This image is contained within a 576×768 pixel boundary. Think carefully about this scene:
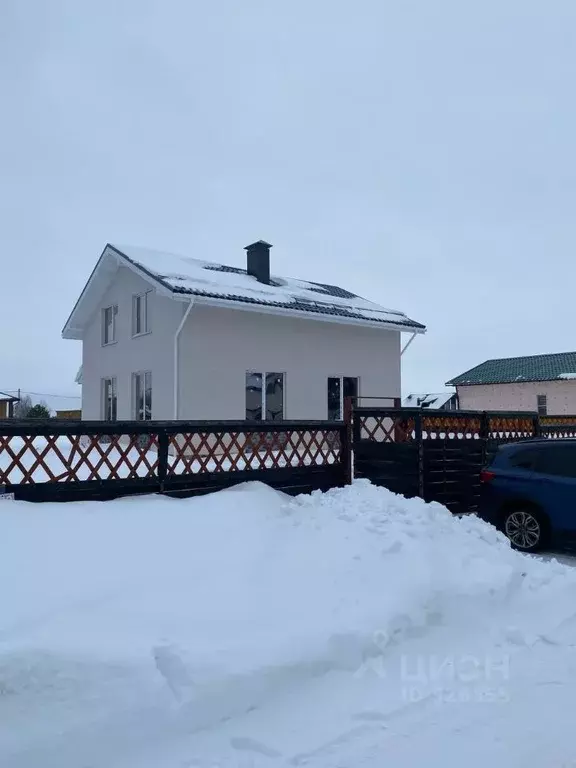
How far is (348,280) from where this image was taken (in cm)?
8419

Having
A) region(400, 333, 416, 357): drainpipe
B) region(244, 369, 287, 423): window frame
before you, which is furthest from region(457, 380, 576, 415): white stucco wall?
region(244, 369, 287, 423): window frame

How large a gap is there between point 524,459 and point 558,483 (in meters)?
0.56

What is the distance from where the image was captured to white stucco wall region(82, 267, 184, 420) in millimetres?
13719

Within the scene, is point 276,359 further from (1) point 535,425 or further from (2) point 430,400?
(2) point 430,400

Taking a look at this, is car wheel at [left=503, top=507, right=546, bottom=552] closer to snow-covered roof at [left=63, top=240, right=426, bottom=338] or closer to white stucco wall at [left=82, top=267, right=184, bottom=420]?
snow-covered roof at [left=63, top=240, right=426, bottom=338]

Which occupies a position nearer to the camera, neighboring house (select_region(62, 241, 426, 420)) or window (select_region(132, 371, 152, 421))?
neighboring house (select_region(62, 241, 426, 420))

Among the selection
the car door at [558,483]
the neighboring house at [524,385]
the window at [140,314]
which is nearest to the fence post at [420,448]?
the car door at [558,483]

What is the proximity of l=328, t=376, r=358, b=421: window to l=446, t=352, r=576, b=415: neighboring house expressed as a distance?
16.6 m

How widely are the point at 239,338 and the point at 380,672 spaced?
432 inches

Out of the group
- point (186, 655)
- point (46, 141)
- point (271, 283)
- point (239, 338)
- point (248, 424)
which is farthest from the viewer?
point (46, 141)

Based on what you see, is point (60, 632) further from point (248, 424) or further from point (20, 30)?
point (20, 30)

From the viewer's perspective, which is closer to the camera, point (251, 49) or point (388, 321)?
point (388, 321)

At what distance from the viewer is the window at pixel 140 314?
15164 mm

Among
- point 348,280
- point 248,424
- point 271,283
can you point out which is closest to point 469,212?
point 271,283
